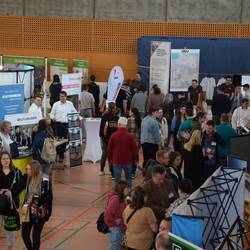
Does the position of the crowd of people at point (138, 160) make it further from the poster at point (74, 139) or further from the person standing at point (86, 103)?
the poster at point (74, 139)

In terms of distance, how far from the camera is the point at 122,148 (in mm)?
13508

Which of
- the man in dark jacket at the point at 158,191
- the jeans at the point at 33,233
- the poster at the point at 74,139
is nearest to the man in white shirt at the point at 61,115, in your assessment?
the poster at the point at 74,139

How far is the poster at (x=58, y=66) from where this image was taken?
25.1 meters

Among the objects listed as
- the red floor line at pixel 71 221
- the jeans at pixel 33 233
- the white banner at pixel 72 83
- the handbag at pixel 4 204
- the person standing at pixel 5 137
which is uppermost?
the white banner at pixel 72 83

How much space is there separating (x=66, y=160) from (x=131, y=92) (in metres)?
4.50

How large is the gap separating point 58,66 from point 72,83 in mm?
4685

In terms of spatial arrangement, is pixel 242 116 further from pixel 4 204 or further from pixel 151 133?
pixel 4 204

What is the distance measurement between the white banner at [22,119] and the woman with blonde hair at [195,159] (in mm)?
3654

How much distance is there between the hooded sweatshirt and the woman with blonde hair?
3227 millimetres

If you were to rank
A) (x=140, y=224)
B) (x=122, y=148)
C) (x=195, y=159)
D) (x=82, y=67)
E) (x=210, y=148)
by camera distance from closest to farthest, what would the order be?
1. (x=140, y=224)
2. (x=195, y=159)
3. (x=210, y=148)
4. (x=122, y=148)
5. (x=82, y=67)

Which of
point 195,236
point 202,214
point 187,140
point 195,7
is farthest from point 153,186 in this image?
point 195,7

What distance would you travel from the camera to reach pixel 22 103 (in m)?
15.5

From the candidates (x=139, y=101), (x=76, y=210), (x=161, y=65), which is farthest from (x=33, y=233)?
(x=161, y=65)

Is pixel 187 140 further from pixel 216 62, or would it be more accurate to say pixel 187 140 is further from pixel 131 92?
pixel 216 62
